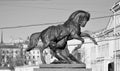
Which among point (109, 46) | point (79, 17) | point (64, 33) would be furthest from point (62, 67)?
point (109, 46)

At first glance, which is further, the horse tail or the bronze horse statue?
the horse tail

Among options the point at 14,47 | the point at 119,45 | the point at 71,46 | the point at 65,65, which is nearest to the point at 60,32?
the point at 65,65

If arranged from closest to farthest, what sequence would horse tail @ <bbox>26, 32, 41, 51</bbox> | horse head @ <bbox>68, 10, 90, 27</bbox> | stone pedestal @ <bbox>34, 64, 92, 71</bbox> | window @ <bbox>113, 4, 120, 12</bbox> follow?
stone pedestal @ <bbox>34, 64, 92, 71</bbox>, horse head @ <bbox>68, 10, 90, 27</bbox>, horse tail @ <bbox>26, 32, 41, 51</bbox>, window @ <bbox>113, 4, 120, 12</bbox>

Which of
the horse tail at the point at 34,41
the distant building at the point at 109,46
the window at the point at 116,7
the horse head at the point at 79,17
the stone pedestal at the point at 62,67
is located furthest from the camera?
the window at the point at 116,7

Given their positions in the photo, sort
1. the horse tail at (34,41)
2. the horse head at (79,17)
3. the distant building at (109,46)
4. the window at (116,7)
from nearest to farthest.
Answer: the horse head at (79,17) → the horse tail at (34,41) → the distant building at (109,46) → the window at (116,7)

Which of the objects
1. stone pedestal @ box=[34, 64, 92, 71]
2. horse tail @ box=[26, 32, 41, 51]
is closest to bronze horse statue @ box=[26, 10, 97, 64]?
horse tail @ box=[26, 32, 41, 51]

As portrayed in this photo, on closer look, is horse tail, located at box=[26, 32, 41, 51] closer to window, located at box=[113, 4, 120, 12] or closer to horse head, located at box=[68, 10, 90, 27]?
horse head, located at box=[68, 10, 90, 27]

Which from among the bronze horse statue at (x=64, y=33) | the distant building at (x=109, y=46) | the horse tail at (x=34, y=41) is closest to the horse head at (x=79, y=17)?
the bronze horse statue at (x=64, y=33)

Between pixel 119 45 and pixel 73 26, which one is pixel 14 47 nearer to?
pixel 119 45

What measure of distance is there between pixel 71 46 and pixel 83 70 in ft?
277

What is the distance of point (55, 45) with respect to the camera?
A: 1245 centimetres

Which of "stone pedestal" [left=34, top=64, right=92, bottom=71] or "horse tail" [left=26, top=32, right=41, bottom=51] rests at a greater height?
"horse tail" [left=26, top=32, right=41, bottom=51]

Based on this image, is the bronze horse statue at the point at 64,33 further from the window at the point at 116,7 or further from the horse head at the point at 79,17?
the window at the point at 116,7

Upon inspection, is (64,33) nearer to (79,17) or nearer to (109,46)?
(79,17)
